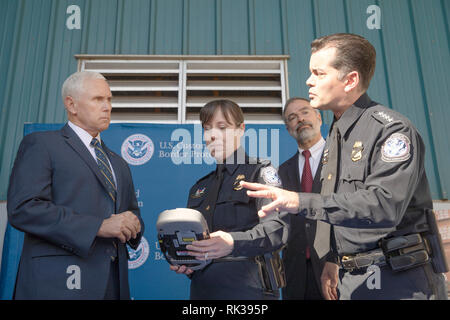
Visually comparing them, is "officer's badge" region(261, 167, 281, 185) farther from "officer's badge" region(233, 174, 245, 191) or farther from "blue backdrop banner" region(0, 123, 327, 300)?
"blue backdrop banner" region(0, 123, 327, 300)

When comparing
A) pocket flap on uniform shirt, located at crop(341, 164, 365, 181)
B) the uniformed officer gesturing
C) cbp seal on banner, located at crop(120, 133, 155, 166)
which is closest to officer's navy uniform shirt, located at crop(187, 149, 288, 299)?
the uniformed officer gesturing

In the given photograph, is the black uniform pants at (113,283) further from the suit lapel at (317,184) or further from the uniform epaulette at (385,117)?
the uniform epaulette at (385,117)

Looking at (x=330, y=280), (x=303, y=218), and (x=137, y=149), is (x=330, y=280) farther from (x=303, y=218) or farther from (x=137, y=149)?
(x=137, y=149)

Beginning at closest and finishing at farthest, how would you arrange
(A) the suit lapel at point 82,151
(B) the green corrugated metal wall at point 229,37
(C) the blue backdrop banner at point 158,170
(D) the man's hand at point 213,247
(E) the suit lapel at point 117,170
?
(D) the man's hand at point 213,247 < (A) the suit lapel at point 82,151 < (E) the suit lapel at point 117,170 < (C) the blue backdrop banner at point 158,170 < (B) the green corrugated metal wall at point 229,37

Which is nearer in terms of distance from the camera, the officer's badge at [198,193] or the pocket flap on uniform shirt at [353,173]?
the pocket flap on uniform shirt at [353,173]

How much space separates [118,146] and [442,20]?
4.30 metres

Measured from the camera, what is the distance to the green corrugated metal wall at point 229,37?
15.1 feet

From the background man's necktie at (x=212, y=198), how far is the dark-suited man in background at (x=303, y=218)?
0.61 meters

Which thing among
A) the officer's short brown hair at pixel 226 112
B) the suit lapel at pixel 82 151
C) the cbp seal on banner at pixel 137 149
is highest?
the cbp seal on banner at pixel 137 149

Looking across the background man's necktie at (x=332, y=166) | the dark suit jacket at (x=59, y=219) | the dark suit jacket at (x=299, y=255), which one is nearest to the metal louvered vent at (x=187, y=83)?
the dark suit jacket at (x=299, y=255)

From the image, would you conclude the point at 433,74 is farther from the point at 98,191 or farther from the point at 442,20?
the point at 98,191

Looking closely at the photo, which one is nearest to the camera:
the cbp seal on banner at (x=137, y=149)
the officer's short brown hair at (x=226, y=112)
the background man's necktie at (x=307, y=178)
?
the officer's short brown hair at (x=226, y=112)

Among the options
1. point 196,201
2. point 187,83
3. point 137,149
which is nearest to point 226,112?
point 196,201

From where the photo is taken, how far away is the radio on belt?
1.79m
